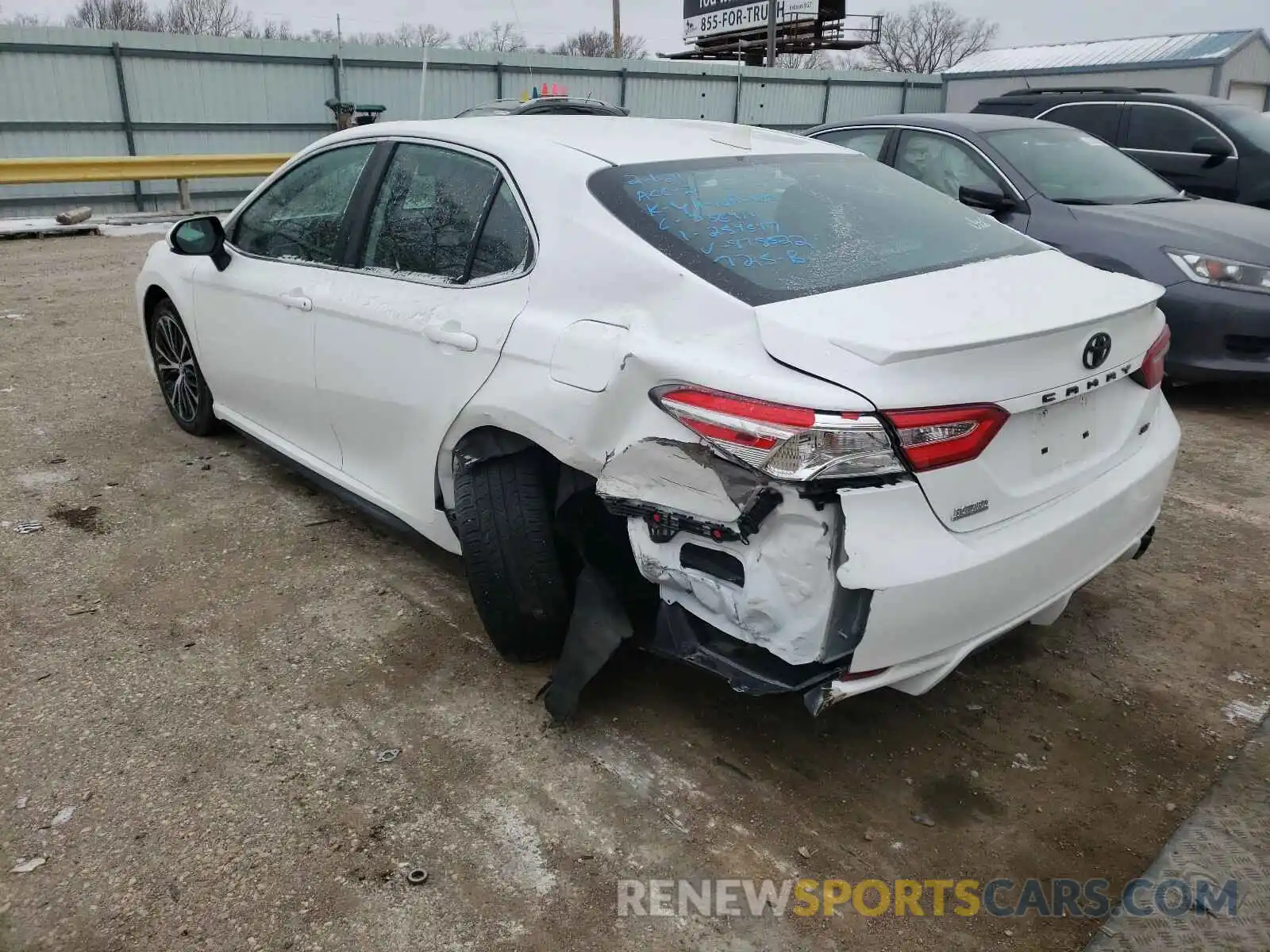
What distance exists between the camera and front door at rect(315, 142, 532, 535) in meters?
2.95

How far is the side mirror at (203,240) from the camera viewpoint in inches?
163

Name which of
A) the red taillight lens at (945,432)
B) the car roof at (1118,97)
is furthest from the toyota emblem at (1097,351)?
the car roof at (1118,97)

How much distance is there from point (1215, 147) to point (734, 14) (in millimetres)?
34987

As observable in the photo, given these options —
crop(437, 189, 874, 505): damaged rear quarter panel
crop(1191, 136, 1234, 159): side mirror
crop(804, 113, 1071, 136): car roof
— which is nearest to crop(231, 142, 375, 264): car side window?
crop(437, 189, 874, 505): damaged rear quarter panel

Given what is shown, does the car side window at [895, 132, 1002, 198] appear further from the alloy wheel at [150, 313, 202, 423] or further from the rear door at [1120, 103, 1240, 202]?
the alloy wheel at [150, 313, 202, 423]

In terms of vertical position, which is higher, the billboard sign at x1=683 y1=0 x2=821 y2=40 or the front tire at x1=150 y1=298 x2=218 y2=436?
the billboard sign at x1=683 y1=0 x2=821 y2=40

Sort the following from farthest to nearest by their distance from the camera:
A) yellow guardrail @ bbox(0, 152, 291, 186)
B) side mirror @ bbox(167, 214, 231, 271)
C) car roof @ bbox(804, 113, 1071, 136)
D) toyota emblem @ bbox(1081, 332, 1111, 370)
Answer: yellow guardrail @ bbox(0, 152, 291, 186) → car roof @ bbox(804, 113, 1071, 136) → side mirror @ bbox(167, 214, 231, 271) → toyota emblem @ bbox(1081, 332, 1111, 370)

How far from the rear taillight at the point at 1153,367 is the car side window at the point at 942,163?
3491 mm

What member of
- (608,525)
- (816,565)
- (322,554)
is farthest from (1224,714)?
(322,554)

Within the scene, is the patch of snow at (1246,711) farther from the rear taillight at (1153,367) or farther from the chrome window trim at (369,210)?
the chrome window trim at (369,210)

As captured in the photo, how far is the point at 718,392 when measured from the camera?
88.6 inches

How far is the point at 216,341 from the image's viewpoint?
434cm

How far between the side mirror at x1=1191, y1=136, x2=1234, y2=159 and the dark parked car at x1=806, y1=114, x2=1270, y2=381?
1497 mm

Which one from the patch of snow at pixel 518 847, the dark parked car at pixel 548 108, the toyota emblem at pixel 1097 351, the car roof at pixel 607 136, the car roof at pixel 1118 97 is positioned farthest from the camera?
the dark parked car at pixel 548 108
